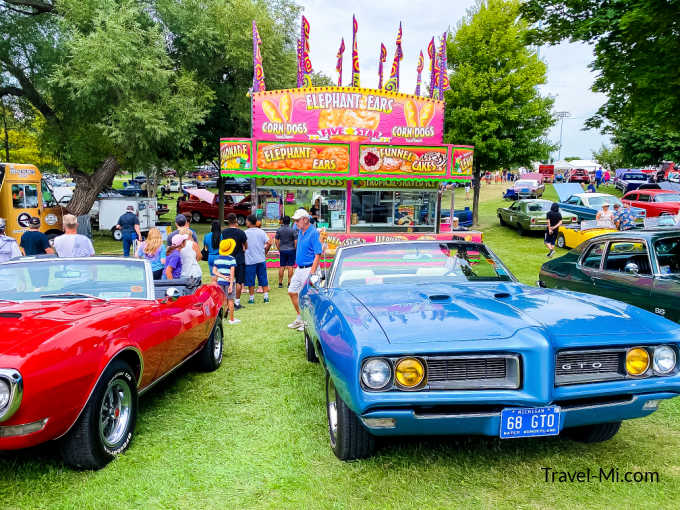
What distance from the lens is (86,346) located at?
310 cm

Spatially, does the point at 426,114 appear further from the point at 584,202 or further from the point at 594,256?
the point at 594,256

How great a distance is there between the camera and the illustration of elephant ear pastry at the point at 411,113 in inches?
596

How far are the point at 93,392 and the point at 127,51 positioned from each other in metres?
16.3

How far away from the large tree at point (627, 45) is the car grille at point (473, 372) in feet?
21.4

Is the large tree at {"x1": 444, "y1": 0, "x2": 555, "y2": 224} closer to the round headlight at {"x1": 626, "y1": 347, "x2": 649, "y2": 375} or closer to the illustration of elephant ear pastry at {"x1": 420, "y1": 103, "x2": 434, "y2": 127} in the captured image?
the illustration of elephant ear pastry at {"x1": 420, "y1": 103, "x2": 434, "y2": 127}

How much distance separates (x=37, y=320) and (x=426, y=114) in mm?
13772

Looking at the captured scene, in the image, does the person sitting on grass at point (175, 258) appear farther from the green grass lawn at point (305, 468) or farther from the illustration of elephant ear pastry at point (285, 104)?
the illustration of elephant ear pastry at point (285, 104)

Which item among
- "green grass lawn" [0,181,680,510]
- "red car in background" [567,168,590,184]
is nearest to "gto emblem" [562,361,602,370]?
"green grass lawn" [0,181,680,510]

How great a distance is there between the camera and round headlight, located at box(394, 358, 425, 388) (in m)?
2.78

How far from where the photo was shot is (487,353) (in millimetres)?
2758

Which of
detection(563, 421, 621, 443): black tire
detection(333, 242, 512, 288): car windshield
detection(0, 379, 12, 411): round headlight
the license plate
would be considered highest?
detection(333, 242, 512, 288): car windshield

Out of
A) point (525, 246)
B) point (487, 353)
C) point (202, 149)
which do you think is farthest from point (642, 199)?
point (487, 353)

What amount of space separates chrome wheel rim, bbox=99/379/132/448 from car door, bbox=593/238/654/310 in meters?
5.16

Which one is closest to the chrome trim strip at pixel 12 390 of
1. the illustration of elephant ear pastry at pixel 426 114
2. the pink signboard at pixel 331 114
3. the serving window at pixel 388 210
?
the serving window at pixel 388 210
